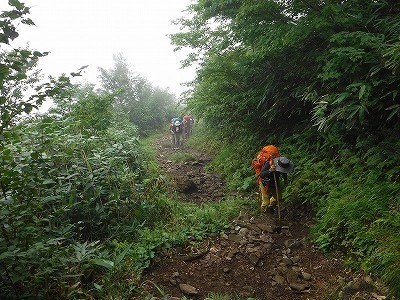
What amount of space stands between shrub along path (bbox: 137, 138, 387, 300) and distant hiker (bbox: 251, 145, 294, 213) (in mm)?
341

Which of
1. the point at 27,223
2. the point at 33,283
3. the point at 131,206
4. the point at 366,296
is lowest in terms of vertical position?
the point at 366,296

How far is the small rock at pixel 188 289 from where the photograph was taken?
13.4ft

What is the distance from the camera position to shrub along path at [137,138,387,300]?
4012 mm

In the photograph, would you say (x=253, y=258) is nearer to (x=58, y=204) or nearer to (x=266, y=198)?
(x=266, y=198)

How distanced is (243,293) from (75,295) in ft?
7.51

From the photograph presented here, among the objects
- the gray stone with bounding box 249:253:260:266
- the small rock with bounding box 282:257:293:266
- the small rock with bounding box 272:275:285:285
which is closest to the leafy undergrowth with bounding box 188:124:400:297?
the small rock with bounding box 282:257:293:266

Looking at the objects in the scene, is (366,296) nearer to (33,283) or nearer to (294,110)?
(33,283)

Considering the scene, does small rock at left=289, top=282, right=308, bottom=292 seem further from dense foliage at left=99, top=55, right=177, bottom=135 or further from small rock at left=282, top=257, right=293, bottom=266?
dense foliage at left=99, top=55, right=177, bottom=135

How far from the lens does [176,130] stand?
15.5 meters

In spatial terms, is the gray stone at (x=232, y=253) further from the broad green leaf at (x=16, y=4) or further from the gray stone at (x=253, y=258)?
the broad green leaf at (x=16, y=4)

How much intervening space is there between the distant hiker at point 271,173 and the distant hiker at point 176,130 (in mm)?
9112

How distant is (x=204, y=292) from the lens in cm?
414

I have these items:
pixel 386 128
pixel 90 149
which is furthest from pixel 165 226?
pixel 386 128

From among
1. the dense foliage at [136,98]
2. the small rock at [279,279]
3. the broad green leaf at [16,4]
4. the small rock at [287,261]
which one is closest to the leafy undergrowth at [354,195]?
the small rock at [287,261]
